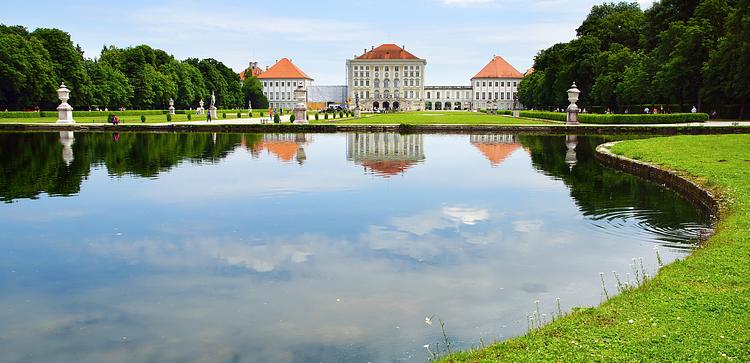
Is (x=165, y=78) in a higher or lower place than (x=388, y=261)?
higher

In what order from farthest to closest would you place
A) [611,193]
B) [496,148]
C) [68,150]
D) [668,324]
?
[496,148]
[68,150]
[611,193]
[668,324]

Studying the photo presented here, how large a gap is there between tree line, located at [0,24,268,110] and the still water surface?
3747cm

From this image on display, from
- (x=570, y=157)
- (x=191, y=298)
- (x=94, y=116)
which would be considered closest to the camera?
(x=191, y=298)

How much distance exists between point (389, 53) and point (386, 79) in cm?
475

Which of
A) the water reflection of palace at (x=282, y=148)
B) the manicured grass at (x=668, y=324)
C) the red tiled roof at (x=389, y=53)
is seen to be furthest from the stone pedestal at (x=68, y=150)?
the red tiled roof at (x=389, y=53)

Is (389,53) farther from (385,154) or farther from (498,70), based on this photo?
(385,154)

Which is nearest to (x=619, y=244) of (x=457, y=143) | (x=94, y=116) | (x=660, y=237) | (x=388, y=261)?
(x=660, y=237)

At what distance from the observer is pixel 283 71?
130 m

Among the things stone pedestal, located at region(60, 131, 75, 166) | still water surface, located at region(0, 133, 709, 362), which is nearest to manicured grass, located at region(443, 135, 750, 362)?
still water surface, located at region(0, 133, 709, 362)

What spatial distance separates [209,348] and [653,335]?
2.95m

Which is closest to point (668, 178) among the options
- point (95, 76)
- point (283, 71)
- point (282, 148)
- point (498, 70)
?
point (282, 148)

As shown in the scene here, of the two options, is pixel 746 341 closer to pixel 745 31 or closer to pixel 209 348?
pixel 209 348

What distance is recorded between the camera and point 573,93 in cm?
3762

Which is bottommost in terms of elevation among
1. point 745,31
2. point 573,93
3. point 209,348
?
point 209,348
